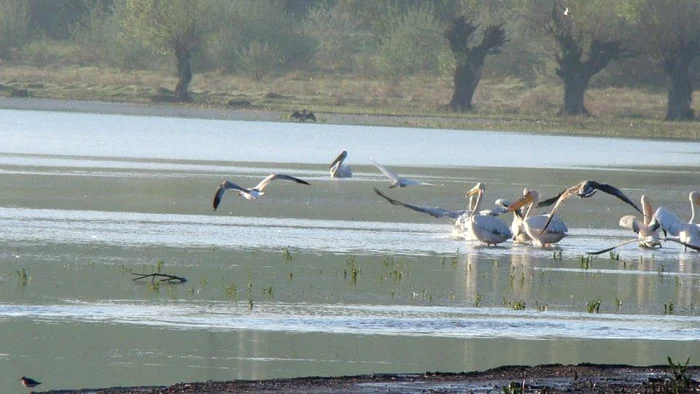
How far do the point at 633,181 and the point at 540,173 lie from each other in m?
1.83

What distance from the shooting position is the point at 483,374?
27.7 feet

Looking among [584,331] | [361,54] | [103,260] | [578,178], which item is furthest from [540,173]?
[361,54]

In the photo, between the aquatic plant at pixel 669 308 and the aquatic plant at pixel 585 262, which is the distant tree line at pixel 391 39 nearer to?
the aquatic plant at pixel 585 262

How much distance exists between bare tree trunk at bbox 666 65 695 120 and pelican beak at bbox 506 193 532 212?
3812 cm

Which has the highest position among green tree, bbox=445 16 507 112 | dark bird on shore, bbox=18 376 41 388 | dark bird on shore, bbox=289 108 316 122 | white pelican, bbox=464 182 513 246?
green tree, bbox=445 16 507 112

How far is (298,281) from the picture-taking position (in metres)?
12.8

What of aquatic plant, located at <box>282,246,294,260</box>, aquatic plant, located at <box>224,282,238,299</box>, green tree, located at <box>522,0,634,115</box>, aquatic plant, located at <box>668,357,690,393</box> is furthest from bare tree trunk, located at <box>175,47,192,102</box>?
aquatic plant, located at <box>668,357,690,393</box>

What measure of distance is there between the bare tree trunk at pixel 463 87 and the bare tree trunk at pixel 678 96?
699 cm

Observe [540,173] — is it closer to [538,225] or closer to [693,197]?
[693,197]

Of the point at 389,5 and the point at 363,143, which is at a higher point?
the point at 389,5

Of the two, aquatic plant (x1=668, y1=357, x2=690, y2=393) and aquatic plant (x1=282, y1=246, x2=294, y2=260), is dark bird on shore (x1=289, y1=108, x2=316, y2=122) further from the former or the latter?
aquatic plant (x1=668, y1=357, x2=690, y2=393)

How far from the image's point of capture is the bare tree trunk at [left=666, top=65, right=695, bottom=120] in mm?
54344

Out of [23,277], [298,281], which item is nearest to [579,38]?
[298,281]

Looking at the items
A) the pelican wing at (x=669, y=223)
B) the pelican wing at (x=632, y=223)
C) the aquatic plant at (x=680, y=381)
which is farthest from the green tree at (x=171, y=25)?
the aquatic plant at (x=680, y=381)
